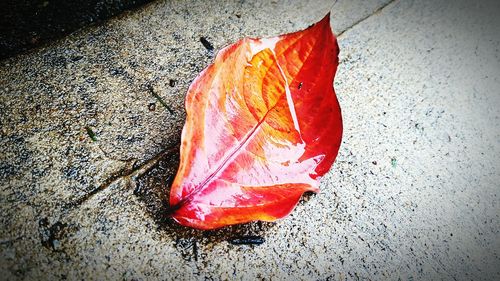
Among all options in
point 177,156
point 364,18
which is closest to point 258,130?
point 177,156

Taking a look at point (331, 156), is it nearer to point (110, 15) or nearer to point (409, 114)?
point (409, 114)

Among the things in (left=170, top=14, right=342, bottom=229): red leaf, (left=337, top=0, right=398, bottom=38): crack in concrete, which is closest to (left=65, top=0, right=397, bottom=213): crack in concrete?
(left=170, top=14, right=342, bottom=229): red leaf

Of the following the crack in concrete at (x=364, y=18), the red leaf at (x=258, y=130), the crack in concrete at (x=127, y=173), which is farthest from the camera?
the crack in concrete at (x=364, y=18)

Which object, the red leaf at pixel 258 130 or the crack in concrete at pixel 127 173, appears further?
the crack in concrete at pixel 127 173

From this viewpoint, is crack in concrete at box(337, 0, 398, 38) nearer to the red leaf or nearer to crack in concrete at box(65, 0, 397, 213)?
the red leaf

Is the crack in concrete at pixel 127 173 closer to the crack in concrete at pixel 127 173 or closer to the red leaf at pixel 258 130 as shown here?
the crack in concrete at pixel 127 173

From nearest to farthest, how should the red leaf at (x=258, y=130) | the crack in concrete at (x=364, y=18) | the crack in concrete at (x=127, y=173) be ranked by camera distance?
1. the red leaf at (x=258, y=130)
2. the crack in concrete at (x=127, y=173)
3. the crack in concrete at (x=364, y=18)

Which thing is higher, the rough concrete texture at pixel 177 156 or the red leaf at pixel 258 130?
the red leaf at pixel 258 130

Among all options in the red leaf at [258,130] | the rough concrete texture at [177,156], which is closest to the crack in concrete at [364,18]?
the rough concrete texture at [177,156]
